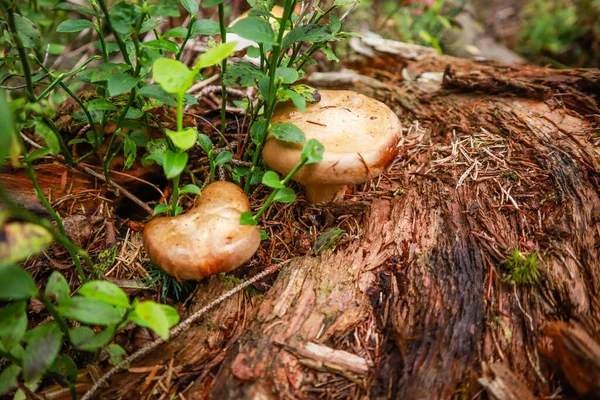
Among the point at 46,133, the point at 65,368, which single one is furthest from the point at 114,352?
the point at 46,133

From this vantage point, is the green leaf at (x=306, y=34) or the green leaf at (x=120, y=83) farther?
the green leaf at (x=306, y=34)

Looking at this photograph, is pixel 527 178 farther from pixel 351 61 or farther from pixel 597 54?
pixel 597 54

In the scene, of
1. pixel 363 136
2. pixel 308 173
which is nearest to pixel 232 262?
pixel 308 173

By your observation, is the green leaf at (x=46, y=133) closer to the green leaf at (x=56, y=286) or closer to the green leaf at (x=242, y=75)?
the green leaf at (x=56, y=286)

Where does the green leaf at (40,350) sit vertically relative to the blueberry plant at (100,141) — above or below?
below

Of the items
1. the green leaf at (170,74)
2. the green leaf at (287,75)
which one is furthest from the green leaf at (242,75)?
the green leaf at (170,74)

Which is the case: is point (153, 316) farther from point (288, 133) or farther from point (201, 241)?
point (288, 133)

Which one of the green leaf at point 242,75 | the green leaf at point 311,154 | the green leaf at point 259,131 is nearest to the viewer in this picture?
the green leaf at point 311,154
